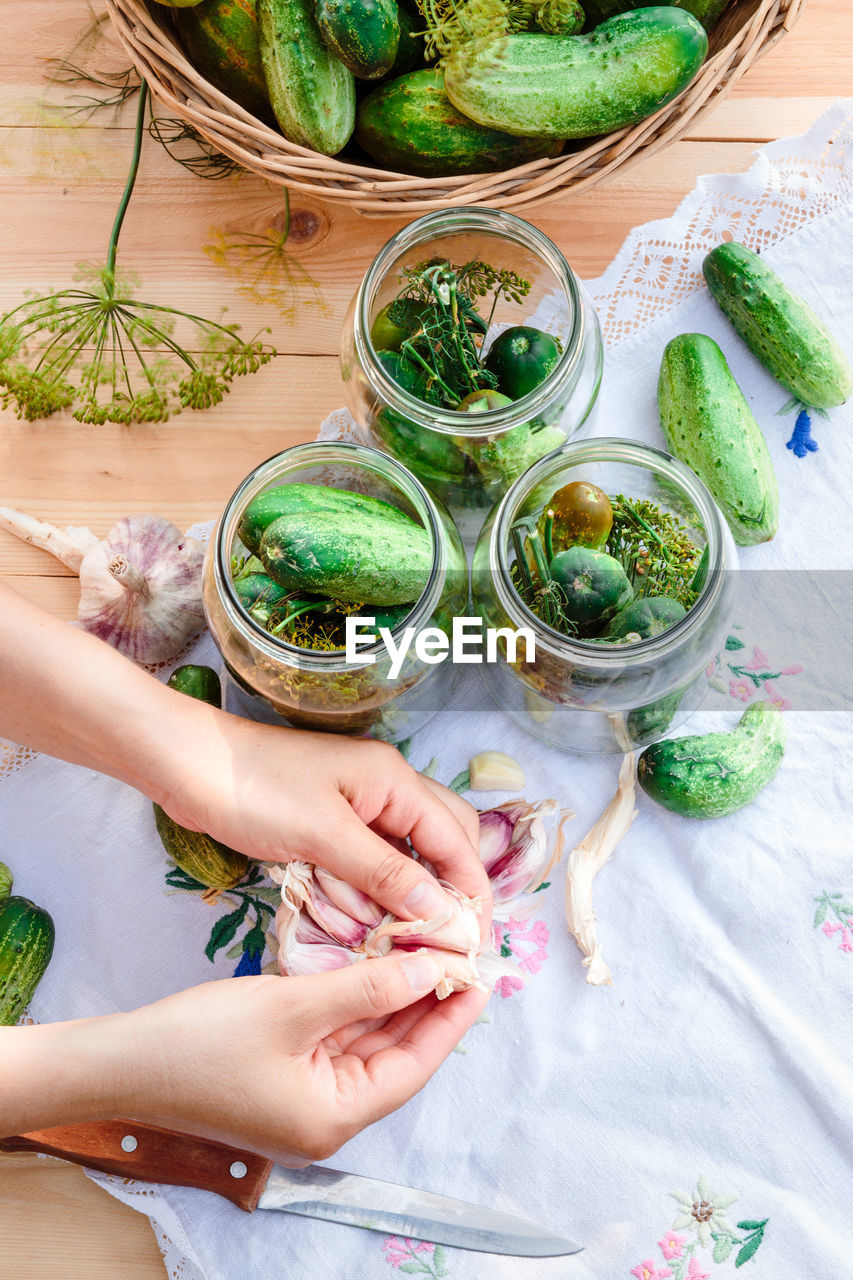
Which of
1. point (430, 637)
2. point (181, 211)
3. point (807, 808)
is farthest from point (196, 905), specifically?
point (181, 211)

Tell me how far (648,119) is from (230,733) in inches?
26.7

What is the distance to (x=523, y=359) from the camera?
2.98 feet

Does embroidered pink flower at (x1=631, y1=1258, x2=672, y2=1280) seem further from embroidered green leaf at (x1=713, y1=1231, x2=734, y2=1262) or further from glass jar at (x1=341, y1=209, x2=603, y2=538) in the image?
glass jar at (x1=341, y1=209, x2=603, y2=538)

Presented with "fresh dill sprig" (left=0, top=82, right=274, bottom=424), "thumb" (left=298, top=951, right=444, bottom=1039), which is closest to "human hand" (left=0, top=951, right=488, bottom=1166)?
"thumb" (left=298, top=951, right=444, bottom=1039)

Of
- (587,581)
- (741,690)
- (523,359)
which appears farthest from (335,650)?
(741,690)

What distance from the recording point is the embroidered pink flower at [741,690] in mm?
1031

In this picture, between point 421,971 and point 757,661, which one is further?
point 757,661

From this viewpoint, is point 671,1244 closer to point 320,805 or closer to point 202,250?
point 320,805

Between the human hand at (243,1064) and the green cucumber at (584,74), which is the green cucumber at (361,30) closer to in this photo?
the green cucumber at (584,74)

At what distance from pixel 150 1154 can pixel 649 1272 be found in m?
0.47

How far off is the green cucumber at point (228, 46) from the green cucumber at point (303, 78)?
23mm

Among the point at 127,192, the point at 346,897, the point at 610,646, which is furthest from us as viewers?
the point at 127,192

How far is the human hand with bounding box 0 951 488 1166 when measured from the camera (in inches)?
33.0

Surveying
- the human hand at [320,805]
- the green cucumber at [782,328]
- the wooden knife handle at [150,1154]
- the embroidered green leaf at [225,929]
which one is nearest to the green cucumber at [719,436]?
the green cucumber at [782,328]
